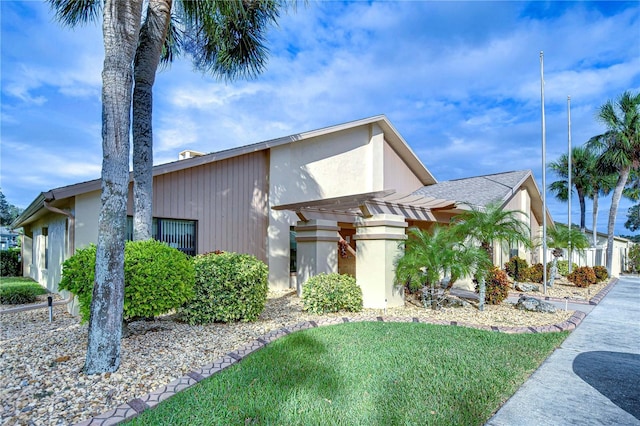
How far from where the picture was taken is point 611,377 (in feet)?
15.6

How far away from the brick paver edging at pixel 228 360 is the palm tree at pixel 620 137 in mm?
14225

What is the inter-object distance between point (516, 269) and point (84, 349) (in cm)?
1601

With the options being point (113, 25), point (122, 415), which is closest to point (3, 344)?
point (122, 415)

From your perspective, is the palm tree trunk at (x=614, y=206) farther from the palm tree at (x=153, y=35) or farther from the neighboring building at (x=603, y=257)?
the palm tree at (x=153, y=35)

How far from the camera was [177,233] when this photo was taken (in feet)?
34.1

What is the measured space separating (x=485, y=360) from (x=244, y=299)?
423 centimetres

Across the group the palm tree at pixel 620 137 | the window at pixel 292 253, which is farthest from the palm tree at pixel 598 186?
the window at pixel 292 253

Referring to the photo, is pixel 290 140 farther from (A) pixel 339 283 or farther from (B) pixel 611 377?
(B) pixel 611 377

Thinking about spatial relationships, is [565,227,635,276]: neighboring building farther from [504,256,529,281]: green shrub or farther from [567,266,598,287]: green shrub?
[504,256,529,281]: green shrub

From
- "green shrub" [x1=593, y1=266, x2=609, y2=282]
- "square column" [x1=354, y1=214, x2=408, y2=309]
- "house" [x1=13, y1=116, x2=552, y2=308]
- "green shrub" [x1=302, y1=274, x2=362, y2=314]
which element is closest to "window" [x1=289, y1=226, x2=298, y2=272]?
"house" [x1=13, y1=116, x2=552, y2=308]

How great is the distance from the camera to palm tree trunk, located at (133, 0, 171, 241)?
732 centimetres

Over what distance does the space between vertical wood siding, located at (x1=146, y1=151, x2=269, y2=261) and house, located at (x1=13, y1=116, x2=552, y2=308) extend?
0.10ft

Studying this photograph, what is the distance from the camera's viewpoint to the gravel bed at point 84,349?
3584 mm

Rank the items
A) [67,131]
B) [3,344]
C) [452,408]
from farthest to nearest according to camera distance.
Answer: [67,131] → [3,344] → [452,408]
